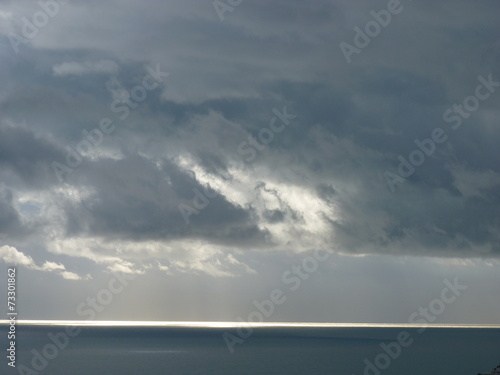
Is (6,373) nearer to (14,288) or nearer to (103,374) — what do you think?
(103,374)

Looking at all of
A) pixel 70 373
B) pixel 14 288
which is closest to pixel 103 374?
pixel 70 373

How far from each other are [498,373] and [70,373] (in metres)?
121

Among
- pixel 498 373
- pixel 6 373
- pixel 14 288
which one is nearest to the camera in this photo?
pixel 14 288

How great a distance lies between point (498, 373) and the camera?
14262cm

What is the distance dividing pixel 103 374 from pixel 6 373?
89.6ft

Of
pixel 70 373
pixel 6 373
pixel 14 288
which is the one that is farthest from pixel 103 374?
pixel 14 288

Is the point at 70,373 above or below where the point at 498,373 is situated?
below

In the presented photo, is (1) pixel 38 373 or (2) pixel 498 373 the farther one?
(1) pixel 38 373

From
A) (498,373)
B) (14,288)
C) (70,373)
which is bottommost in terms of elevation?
(70,373)

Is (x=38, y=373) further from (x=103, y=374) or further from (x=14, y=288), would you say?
(x=14, y=288)

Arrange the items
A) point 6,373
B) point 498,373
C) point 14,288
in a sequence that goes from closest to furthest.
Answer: point 14,288 < point 498,373 < point 6,373

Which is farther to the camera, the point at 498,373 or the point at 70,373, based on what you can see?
the point at 70,373

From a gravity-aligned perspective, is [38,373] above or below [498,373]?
below

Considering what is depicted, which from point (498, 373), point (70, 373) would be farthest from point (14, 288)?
point (70, 373)
